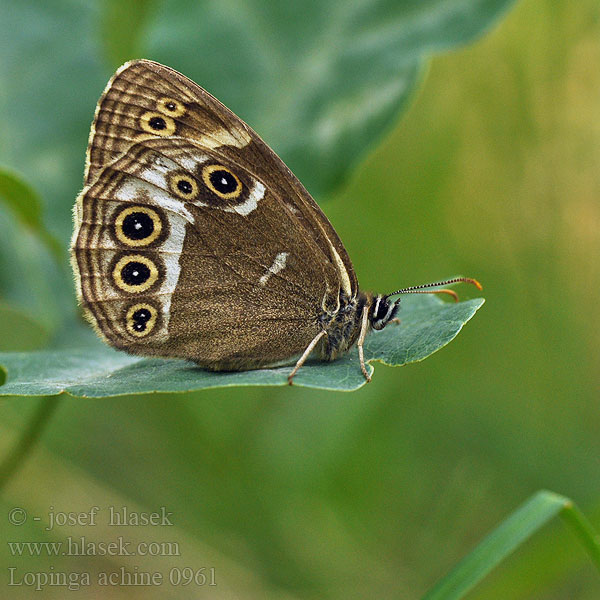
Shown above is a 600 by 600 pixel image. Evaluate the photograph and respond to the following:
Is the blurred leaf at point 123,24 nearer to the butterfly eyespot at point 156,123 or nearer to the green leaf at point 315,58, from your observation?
the green leaf at point 315,58

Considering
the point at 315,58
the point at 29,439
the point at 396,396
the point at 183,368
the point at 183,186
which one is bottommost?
the point at 29,439

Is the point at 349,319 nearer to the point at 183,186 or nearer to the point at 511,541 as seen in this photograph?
the point at 183,186

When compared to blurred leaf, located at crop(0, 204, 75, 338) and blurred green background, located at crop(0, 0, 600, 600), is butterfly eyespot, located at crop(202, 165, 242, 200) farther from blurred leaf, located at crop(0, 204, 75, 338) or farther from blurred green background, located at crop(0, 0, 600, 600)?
blurred leaf, located at crop(0, 204, 75, 338)

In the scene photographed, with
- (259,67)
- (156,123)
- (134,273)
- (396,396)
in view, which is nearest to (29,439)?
(134,273)

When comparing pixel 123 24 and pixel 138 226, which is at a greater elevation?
pixel 123 24

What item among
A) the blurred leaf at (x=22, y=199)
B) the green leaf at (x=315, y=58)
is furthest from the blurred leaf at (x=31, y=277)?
the green leaf at (x=315, y=58)

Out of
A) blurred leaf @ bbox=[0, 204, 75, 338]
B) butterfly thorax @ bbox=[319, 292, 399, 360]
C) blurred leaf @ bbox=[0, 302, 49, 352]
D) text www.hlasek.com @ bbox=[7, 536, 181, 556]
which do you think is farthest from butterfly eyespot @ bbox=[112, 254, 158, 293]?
blurred leaf @ bbox=[0, 302, 49, 352]
